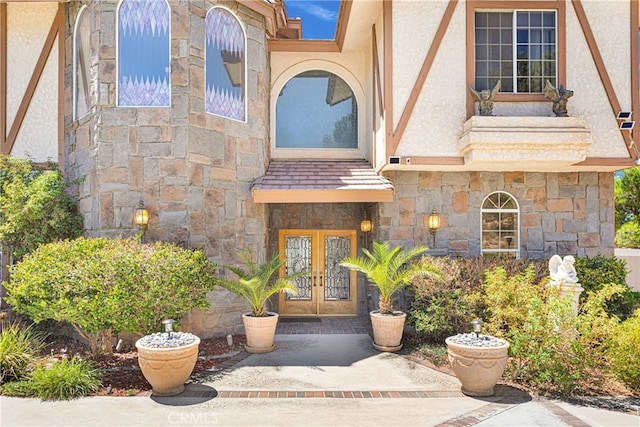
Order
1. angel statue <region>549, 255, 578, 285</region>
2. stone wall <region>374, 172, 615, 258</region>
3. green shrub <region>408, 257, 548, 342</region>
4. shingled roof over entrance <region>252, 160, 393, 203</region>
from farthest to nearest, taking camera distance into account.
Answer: stone wall <region>374, 172, 615, 258</region>
shingled roof over entrance <region>252, 160, 393, 203</region>
green shrub <region>408, 257, 548, 342</region>
angel statue <region>549, 255, 578, 285</region>

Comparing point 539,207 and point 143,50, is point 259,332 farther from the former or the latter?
point 539,207

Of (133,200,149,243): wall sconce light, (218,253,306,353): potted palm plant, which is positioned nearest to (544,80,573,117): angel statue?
(218,253,306,353): potted palm plant

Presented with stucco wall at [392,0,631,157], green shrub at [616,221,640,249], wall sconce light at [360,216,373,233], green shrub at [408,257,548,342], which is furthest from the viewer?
green shrub at [616,221,640,249]

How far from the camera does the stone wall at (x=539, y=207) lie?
10.5 metres

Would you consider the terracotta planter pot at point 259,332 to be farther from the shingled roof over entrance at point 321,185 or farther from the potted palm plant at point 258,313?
the shingled roof over entrance at point 321,185

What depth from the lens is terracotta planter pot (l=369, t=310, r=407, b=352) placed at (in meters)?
8.62

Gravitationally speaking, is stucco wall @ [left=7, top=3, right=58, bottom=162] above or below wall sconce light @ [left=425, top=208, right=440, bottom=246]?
A: above

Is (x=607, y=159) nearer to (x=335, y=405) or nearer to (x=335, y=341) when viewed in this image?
(x=335, y=341)

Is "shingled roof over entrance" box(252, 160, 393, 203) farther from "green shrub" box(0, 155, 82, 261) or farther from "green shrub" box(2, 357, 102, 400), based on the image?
"green shrub" box(2, 357, 102, 400)

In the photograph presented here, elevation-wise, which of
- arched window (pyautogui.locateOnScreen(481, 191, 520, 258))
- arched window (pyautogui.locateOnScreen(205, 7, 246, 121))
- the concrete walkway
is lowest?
the concrete walkway

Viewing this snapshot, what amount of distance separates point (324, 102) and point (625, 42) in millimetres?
7676

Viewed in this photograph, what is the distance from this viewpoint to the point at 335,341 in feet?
31.3

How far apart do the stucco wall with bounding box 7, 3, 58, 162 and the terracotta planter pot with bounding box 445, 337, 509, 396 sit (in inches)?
411

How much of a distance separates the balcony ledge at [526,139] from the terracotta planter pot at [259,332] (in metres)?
5.67
